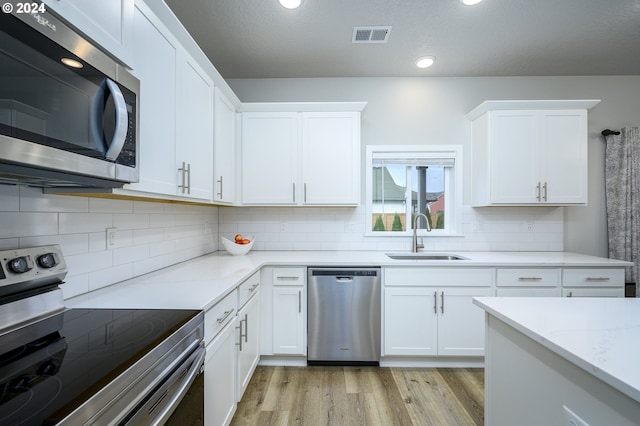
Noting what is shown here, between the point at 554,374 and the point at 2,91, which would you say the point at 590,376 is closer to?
the point at 554,374

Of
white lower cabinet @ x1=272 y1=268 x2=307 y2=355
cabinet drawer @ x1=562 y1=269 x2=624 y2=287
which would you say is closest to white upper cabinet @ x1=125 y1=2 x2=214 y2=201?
white lower cabinet @ x1=272 y1=268 x2=307 y2=355

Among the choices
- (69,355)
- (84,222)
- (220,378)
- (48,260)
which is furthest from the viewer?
(220,378)

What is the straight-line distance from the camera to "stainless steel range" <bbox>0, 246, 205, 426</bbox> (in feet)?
1.93

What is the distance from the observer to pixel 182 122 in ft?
5.47

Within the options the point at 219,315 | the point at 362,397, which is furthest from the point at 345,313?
the point at 219,315

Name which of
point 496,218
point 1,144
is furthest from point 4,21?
point 496,218

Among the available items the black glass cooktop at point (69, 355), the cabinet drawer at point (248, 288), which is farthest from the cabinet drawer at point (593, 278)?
the black glass cooktop at point (69, 355)

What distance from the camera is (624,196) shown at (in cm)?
290

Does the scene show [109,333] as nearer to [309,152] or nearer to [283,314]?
[283,314]

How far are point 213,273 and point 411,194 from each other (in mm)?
2239

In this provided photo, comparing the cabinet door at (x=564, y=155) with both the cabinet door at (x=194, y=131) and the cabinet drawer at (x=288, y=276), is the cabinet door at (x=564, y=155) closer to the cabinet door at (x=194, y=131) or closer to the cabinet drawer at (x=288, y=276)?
the cabinet drawer at (x=288, y=276)

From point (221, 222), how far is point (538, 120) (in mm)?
3316

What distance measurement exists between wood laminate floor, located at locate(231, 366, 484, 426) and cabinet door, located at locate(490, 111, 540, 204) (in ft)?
5.41

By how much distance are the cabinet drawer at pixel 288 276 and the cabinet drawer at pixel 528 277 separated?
1.67m
